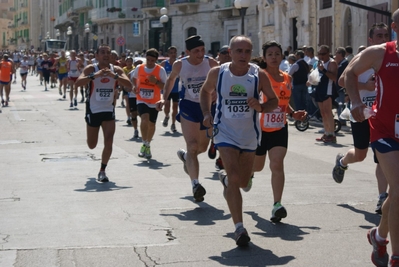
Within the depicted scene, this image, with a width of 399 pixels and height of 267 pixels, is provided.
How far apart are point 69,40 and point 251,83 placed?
292 feet

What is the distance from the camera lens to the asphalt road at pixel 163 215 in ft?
22.0

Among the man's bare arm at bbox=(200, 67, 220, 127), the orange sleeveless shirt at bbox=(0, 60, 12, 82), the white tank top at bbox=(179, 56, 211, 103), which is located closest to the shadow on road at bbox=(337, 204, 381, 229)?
the man's bare arm at bbox=(200, 67, 220, 127)

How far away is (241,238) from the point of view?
6.93m

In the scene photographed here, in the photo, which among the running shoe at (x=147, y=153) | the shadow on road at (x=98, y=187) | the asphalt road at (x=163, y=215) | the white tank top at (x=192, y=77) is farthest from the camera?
the running shoe at (x=147, y=153)

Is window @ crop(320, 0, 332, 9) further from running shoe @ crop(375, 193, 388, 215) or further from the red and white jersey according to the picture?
the red and white jersey

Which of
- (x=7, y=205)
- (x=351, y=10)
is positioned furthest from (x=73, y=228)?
(x=351, y=10)

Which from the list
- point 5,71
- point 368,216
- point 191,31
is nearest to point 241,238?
point 368,216

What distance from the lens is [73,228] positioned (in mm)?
7828

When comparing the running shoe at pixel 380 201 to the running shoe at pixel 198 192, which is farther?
the running shoe at pixel 198 192

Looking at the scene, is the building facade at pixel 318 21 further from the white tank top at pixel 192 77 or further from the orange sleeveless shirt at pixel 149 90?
the white tank top at pixel 192 77

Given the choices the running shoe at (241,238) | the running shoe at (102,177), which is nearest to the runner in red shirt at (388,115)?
the running shoe at (241,238)

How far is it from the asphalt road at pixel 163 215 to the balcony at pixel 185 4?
1671 inches

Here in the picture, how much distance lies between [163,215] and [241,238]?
5.68 ft

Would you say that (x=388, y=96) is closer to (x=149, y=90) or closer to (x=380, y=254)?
(x=380, y=254)
